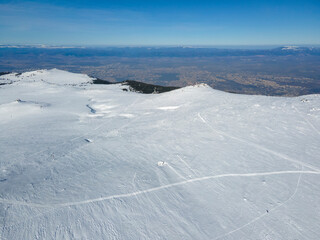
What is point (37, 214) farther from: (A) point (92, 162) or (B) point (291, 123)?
(B) point (291, 123)

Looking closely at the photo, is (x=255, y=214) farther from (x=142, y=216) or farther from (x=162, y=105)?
(x=162, y=105)

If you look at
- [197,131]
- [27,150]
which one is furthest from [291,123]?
[27,150]

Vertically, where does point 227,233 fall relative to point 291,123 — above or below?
below

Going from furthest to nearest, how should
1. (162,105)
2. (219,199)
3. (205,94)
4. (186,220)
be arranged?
(205,94) < (162,105) < (219,199) < (186,220)

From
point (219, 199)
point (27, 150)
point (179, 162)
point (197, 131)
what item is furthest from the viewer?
point (197, 131)

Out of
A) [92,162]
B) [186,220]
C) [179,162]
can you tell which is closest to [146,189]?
[186,220]

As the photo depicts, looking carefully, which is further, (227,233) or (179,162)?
(179,162)
